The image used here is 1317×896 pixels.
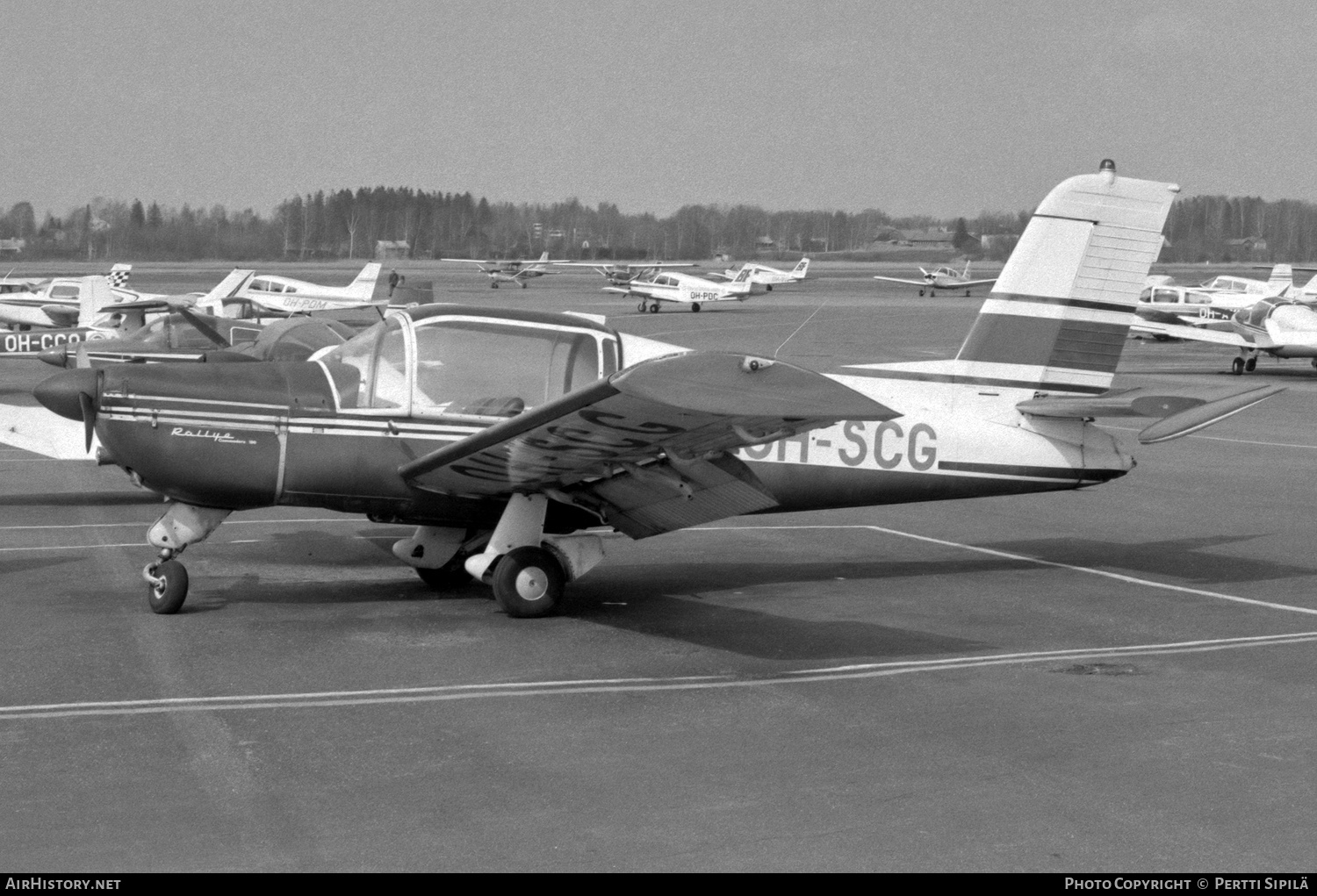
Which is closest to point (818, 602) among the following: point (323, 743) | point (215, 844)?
point (323, 743)

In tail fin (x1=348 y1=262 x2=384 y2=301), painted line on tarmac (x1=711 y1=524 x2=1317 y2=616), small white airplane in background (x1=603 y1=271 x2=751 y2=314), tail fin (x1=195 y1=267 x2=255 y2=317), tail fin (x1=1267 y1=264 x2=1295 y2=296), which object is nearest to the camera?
painted line on tarmac (x1=711 y1=524 x2=1317 y2=616)

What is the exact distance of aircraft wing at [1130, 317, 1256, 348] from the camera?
33.9 m

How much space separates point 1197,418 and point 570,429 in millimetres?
4787

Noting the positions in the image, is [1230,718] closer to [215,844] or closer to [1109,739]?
[1109,739]

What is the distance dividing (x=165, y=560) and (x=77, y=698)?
208cm

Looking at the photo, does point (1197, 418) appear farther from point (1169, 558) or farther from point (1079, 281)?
point (1169, 558)

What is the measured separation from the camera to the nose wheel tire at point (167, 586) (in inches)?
350

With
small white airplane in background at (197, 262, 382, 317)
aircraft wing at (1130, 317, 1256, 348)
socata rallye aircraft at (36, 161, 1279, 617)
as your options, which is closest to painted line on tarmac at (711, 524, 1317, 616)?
socata rallye aircraft at (36, 161, 1279, 617)

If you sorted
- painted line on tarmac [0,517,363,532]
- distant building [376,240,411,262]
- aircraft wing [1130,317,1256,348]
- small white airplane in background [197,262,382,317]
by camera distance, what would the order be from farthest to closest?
1. distant building [376,240,411,262]
2. small white airplane in background [197,262,382,317]
3. aircraft wing [1130,317,1256,348]
4. painted line on tarmac [0,517,363,532]

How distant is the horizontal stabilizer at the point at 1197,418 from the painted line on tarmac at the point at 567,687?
1.90 metres

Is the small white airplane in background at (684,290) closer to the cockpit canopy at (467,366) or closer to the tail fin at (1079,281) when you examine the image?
the tail fin at (1079,281)

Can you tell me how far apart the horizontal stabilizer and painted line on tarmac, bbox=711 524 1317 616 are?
3.59 feet

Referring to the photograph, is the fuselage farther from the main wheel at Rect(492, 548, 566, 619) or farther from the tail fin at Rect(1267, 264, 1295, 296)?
the tail fin at Rect(1267, 264, 1295, 296)

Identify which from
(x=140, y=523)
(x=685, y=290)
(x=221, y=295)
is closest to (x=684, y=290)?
(x=685, y=290)
